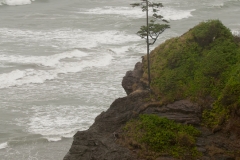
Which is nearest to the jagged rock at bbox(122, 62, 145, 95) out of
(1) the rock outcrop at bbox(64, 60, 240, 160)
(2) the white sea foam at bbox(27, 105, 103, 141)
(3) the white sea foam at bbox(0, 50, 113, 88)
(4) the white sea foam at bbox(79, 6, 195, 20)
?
(1) the rock outcrop at bbox(64, 60, 240, 160)

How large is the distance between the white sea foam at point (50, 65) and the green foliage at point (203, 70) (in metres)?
14.2

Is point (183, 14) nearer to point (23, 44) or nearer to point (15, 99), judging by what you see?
point (23, 44)

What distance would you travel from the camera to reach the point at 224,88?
1648 cm

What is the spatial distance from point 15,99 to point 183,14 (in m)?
33.3

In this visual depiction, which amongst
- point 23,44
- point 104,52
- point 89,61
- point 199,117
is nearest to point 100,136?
point 199,117

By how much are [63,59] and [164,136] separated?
75.2ft

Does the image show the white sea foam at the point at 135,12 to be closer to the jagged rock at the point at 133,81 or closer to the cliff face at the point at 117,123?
the jagged rock at the point at 133,81

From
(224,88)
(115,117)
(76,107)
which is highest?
(224,88)

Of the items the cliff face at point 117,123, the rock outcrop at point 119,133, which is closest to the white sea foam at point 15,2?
the cliff face at point 117,123

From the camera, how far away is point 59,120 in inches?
969

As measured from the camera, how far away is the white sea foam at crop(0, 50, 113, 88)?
1252 inches

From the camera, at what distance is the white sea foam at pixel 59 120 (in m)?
23.2

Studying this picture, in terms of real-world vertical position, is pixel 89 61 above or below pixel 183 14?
below

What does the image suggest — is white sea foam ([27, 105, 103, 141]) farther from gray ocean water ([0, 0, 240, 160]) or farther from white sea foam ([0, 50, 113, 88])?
white sea foam ([0, 50, 113, 88])
